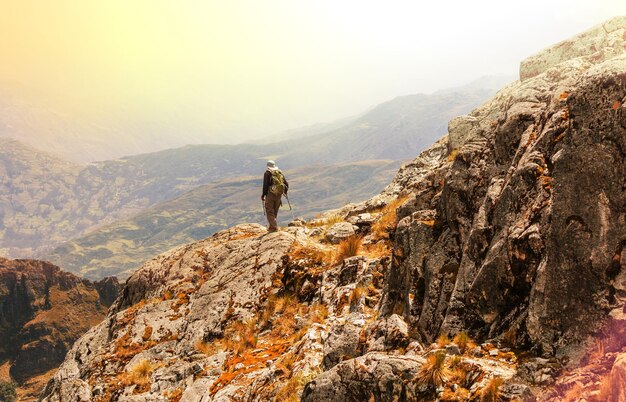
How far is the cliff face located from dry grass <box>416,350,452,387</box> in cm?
3

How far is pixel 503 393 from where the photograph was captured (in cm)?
721

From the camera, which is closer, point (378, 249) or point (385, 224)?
point (378, 249)

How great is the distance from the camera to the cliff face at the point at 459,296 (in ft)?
25.1

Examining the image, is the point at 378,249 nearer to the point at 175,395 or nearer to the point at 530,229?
the point at 530,229

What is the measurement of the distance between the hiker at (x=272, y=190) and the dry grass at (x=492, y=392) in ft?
66.8

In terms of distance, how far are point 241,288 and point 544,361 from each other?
53.8 feet

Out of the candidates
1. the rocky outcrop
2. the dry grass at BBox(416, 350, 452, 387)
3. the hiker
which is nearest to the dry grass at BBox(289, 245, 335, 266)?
the hiker

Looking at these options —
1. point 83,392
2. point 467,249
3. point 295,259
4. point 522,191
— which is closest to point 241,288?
point 295,259

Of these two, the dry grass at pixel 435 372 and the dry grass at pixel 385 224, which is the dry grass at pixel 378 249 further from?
the dry grass at pixel 435 372

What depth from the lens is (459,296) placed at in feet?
34.2

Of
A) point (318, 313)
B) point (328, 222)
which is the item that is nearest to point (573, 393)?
point (318, 313)

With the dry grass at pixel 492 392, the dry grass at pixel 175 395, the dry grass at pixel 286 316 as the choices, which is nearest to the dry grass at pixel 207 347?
the dry grass at pixel 175 395

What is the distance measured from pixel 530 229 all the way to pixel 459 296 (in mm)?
2689

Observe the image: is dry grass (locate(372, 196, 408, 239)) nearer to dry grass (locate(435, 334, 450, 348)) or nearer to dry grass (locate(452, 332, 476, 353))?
dry grass (locate(435, 334, 450, 348))
